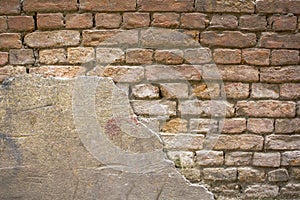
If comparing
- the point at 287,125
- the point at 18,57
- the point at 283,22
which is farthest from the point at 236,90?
the point at 18,57

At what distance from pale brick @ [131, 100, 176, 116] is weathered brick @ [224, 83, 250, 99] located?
0.34 metres

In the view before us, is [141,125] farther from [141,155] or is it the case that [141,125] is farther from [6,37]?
[6,37]

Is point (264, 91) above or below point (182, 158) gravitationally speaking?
above

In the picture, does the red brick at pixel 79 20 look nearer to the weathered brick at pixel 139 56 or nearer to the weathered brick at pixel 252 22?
the weathered brick at pixel 139 56

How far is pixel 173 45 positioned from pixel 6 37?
39.2 inches

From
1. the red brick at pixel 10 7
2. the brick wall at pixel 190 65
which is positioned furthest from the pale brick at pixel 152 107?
the red brick at pixel 10 7

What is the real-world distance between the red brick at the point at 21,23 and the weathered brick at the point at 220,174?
1.37 m

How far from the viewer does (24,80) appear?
6.70 ft

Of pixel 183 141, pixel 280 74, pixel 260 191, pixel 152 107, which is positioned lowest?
pixel 260 191

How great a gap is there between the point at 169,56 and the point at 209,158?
67 cm

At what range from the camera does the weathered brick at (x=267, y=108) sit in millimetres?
2088

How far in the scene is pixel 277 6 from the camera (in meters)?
2.05

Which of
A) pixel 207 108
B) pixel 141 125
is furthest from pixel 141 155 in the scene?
pixel 207 108

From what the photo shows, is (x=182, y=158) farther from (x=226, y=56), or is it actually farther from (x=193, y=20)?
(x=193, y=20)
